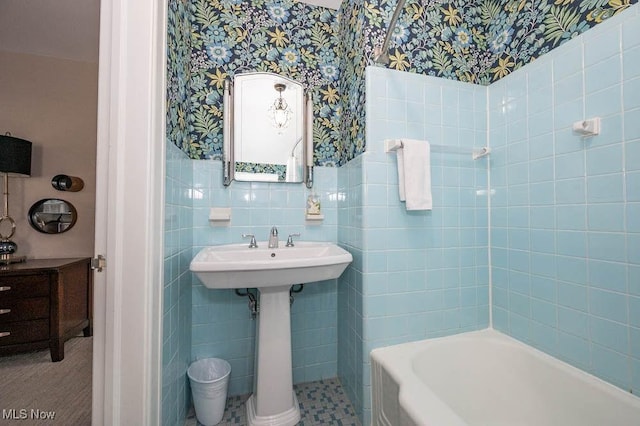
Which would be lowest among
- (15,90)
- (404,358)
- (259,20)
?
(404,358)

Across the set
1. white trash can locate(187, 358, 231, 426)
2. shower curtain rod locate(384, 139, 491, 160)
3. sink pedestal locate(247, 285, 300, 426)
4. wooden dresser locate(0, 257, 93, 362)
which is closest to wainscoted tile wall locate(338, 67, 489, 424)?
shower curtain rod locate(384, 139, 491, 160)

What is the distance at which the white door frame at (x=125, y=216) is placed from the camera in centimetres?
85

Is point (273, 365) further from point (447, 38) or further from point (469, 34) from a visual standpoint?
point (469, 34)

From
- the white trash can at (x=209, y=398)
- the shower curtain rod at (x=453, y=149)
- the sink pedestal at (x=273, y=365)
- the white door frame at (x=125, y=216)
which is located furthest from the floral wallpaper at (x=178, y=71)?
the white trash can at (x=209, y=398)

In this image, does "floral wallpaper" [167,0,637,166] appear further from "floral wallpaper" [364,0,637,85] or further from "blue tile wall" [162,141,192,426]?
"blue tile wall" [162,141,192,426]

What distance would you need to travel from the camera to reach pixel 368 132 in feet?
4.08

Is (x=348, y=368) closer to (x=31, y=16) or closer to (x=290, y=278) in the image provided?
(x=290, y=278)

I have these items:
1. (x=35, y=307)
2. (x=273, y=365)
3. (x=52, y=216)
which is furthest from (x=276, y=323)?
(x=52, y=216)

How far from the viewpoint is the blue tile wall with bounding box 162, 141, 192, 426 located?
1.01 metres

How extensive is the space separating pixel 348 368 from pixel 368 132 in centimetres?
133

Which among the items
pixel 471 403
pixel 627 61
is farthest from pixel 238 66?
pixel 471 403

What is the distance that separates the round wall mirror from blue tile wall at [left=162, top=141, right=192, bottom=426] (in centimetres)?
163

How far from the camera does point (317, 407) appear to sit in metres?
1.38

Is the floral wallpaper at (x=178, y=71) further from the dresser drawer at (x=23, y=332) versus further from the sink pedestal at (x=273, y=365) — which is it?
the dresser drawer at (x=23, y=332)
